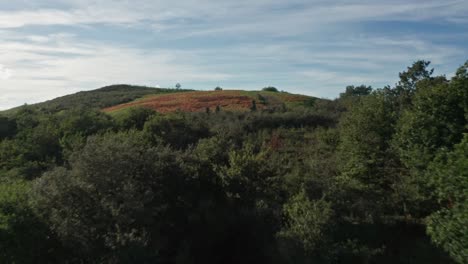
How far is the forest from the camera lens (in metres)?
12.4

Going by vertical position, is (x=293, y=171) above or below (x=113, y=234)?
above

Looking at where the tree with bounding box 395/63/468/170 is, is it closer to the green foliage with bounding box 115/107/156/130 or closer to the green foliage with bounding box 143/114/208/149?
the green foliage with bounding box 143/114/208/149

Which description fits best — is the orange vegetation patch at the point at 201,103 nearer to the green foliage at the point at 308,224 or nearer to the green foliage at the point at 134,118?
the green foliage at the point at 134,118

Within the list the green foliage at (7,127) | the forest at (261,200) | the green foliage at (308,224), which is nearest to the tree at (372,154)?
the forest at (261,200)

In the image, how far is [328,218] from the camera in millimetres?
13812

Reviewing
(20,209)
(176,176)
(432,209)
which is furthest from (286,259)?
(20,209)

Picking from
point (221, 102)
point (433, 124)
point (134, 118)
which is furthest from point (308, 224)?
point (221, 102)

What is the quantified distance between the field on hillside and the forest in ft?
68.3

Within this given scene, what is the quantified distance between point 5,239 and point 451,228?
1182 centimetres

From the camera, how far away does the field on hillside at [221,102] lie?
4331 cm

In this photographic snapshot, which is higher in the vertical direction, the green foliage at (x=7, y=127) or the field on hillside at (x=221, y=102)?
the field on hillside at (x=221, y=102)

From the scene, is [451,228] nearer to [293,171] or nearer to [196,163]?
[293,171]

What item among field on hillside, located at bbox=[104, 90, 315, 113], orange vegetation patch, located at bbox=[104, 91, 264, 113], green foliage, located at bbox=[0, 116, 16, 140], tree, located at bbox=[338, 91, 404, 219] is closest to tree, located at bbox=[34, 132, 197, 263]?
tree, located at bbox=[338, 91, 404, 219]

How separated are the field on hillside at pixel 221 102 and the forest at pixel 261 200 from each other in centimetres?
2083
